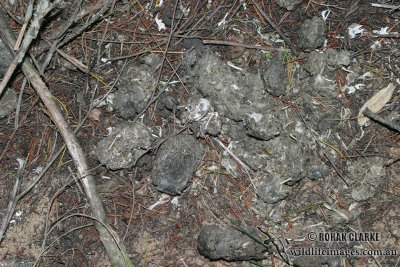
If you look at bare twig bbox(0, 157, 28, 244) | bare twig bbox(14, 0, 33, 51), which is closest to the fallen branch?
bare twig bbox(14, 0, 33, 51)

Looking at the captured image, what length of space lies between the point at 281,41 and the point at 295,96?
35 cm

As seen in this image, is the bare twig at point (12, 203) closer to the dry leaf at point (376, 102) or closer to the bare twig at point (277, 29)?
the bare twig at point (277, 29)

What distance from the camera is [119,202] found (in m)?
2.93

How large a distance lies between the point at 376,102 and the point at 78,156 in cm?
174

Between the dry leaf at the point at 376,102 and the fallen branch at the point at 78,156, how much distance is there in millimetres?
1543

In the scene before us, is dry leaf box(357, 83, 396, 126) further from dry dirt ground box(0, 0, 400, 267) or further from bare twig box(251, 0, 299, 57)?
bare twig box(251, 0, 299, 57)

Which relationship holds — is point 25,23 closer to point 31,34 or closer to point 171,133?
point 31,34

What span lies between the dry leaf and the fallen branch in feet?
5.06

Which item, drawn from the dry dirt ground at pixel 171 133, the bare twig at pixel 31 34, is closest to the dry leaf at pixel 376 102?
the dry dirt ground at pixel 171 133

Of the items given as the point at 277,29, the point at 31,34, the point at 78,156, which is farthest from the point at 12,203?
the point at 277,29

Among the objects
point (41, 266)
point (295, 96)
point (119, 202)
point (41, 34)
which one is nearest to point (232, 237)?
point (119, 202)

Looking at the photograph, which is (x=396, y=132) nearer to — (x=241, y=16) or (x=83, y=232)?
(x=241, y=16)

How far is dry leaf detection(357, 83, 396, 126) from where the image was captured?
2.94m

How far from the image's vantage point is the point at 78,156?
2912 mm
